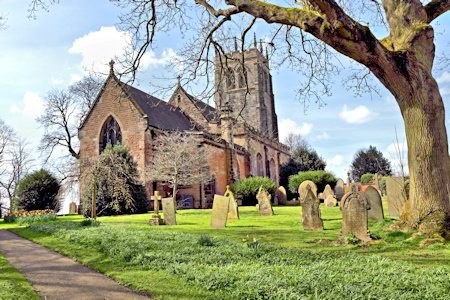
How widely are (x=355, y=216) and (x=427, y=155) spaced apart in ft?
7.02

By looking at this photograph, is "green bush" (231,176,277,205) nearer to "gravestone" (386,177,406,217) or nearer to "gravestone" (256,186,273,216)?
"gravestone" (256,186,273,216)

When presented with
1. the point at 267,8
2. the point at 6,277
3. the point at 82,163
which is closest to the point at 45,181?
the point at 82,163

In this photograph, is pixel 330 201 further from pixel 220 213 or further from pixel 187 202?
pixel 220 213

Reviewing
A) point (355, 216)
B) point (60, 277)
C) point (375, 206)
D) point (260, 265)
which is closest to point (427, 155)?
point (355, 216)

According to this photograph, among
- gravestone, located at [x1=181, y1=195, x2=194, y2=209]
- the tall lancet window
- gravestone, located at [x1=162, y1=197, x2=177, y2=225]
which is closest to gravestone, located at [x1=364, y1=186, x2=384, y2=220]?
gravestone, located at [x1=162, y1=197, x2=177, y2=225]

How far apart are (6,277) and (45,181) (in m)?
18.5

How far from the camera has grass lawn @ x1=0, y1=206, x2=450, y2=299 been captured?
4.13 meters

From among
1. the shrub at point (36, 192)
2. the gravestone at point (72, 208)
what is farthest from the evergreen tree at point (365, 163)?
the shrub at point (36, 192)

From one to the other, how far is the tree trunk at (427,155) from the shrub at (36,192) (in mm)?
20801

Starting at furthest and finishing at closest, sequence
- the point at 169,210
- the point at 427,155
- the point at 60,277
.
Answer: the point at 169,210
the point at 427,155
the point at 60,277

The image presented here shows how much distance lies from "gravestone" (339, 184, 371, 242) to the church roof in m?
18.8

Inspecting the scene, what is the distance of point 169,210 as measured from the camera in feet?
40.7

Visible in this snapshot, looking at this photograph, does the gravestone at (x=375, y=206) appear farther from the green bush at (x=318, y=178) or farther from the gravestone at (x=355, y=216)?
the green bush at (x=318, y=178)

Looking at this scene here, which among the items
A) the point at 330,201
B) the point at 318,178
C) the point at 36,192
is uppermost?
the point at 318,178
